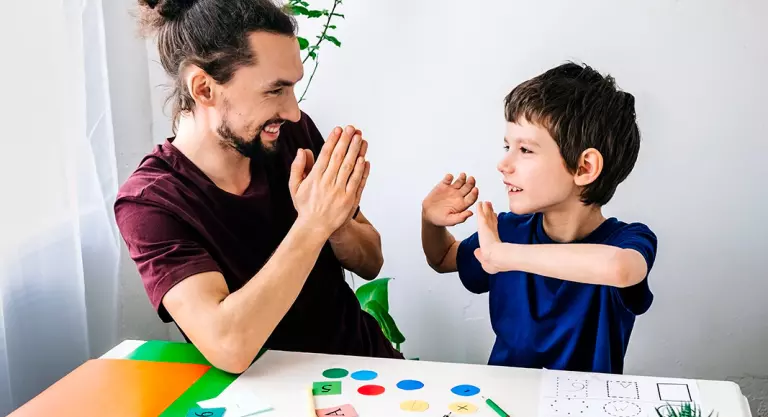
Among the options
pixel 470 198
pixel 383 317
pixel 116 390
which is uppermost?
pixel 470 198

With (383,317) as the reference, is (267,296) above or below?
above

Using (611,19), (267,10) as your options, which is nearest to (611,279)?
(267,10)

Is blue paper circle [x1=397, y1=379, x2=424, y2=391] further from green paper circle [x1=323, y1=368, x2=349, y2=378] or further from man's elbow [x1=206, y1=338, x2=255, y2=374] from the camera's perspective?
man's elbow [x1=206, y1=338, x2=255, y2=374]

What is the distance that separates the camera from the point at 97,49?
5.49 ft

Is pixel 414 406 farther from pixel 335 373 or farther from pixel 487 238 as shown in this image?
pixel 487 238

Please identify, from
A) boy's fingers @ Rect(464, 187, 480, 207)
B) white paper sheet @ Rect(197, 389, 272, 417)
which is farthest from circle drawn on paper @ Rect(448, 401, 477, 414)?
boy's fingers @ Rect(464, 187, 480, 207)

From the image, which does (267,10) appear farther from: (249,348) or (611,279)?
(611,279)

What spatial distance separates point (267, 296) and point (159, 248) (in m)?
0.19

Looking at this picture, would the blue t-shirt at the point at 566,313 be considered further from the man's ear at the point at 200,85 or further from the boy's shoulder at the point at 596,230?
the man's ear at the point at 200,85

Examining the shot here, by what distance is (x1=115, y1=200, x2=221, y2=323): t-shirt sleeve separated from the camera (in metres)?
1.18

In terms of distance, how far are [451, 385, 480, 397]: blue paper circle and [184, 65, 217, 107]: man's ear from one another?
625 mm

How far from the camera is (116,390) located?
1122 mm

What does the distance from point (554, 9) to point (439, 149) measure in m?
0.42

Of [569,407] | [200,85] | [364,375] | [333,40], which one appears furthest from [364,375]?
[333,40]
